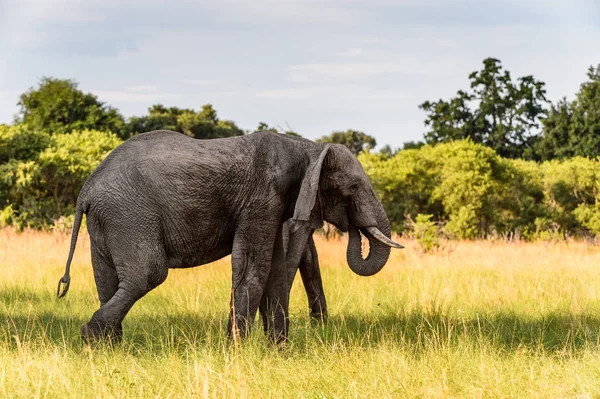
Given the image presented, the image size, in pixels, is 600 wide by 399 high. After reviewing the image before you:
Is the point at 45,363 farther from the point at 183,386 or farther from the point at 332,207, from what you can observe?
the point at 332,207

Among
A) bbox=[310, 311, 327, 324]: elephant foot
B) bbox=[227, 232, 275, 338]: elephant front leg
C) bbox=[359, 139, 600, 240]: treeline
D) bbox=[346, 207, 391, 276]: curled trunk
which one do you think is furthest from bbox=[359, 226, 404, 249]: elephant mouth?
bbox=[359, 139, 600, 240]: treeline

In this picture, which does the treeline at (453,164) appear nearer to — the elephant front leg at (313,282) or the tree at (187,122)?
the tree at (187,122)

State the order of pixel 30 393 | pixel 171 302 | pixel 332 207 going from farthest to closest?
pixel 171 302, pixel 332 207, pixel 30 393

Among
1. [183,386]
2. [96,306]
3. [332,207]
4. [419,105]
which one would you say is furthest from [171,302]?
[419,105]

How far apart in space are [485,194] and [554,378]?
1926 centimetres

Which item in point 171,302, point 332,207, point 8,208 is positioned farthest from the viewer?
point 8,208

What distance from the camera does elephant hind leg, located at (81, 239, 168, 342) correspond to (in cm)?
665

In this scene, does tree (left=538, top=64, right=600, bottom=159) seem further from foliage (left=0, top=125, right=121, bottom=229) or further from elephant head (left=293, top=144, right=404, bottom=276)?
elephant head (left=293, top=144, right=404, bottom=276)

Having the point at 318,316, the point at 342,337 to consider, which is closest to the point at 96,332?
the point at 342,337

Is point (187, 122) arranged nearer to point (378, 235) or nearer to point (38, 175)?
point (38, 175)

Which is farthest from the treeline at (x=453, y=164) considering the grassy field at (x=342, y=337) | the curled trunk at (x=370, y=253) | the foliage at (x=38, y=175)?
the curled trunk at (x=370, y=253)

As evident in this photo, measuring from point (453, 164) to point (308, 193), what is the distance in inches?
740

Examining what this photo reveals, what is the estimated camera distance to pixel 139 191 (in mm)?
6688

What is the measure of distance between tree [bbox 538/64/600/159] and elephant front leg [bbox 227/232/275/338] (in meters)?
33.8
